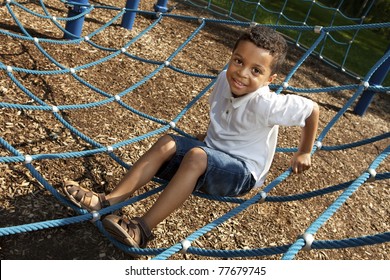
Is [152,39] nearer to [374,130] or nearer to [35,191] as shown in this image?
Answer: [374,130]

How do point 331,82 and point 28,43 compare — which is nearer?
point 28,43

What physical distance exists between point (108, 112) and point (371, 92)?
199 cm

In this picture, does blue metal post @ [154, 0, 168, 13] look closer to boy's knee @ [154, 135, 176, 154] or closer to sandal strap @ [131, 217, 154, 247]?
Result: boy's knee @ [154, 135, 176, 154]

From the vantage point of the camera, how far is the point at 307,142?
4.53 feet

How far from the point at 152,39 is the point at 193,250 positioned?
2482 millimetres

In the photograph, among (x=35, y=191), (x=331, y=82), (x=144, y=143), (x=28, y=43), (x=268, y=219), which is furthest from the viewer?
(x=331, y=82)

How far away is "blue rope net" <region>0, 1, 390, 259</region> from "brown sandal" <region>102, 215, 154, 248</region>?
2 centimetres

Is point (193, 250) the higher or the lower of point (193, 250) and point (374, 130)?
the higher

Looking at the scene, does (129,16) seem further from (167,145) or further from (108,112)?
(167,145)

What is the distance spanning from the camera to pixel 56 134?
2.04 m

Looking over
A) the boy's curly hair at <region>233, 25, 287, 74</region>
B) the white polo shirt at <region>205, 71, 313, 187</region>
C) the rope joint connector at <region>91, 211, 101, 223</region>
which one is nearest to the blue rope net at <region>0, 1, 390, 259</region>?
the rope joint connector at <region>91, 211, 101, 223</region>

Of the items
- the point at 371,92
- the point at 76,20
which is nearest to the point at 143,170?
the point at 76,20

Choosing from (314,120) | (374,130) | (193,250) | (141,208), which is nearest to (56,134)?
(141,208)

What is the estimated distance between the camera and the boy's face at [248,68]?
4.14 feet
